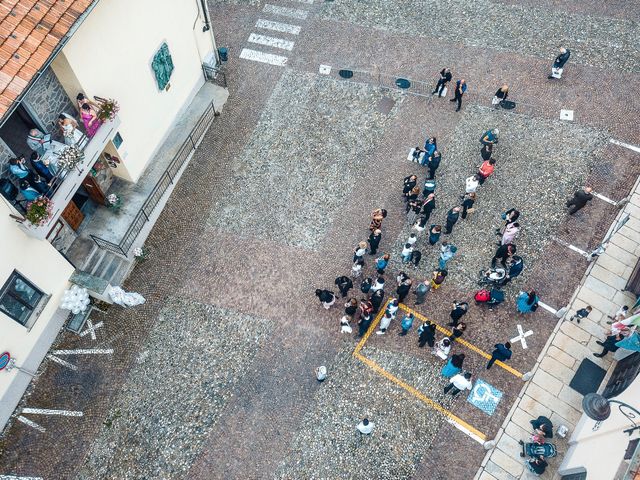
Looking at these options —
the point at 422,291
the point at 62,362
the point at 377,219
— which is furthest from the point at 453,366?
the point at 62,362

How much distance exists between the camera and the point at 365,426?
14375mm

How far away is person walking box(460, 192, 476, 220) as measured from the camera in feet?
58.1

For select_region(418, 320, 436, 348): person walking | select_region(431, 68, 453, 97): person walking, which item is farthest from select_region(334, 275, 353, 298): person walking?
select_region(431, 68, 453, 97): person walking

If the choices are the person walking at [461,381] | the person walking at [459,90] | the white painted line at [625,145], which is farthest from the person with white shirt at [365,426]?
the white painted line at [625,145]

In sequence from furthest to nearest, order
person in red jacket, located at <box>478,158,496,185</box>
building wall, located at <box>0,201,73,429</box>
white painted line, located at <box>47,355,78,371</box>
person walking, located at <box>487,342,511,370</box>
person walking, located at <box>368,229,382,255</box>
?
1. person in red jacket, located at <box>478,158,496,185</box>
2. person walking, located at <box>368,229,382,255</box>
3. white painted line, located at <box>47,355,78,371</box>
4. person walking, located at <box>487,342,511,370</box>
5. building wall, located at <box>0,201,73,429</box>

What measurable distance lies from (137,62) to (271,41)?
27.5 feet

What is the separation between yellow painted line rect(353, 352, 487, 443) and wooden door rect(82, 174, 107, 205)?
1005 centimetres

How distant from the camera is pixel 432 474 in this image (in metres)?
14.3

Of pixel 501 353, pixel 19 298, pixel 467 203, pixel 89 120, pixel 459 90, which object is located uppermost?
pixel 459 90

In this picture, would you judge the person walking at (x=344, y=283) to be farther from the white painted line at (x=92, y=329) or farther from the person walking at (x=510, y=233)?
the white painted line at (x=92, y=329)

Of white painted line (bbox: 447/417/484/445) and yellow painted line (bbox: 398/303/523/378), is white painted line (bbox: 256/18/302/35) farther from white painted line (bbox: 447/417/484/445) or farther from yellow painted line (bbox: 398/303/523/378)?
white painted line (bbox: 447/417/484/445)

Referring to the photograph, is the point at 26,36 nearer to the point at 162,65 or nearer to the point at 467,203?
the point at 162,65

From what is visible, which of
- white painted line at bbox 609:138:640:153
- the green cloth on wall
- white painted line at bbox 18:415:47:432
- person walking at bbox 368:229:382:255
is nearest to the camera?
white painted line at bbox 18:415:47:432

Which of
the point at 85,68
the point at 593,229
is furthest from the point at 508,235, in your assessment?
the point at 85,68
